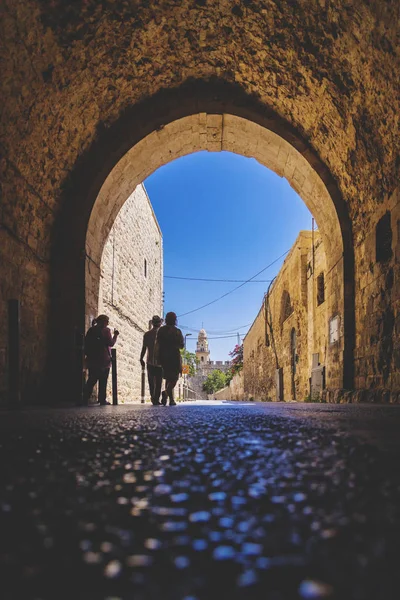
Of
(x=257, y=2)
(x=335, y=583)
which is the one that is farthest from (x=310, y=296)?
(x=335, y=583)

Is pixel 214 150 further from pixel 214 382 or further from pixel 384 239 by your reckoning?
pixel 214 382

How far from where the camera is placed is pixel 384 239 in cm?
607

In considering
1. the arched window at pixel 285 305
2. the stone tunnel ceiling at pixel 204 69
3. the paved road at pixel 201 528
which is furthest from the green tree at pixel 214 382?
the paved road at pixel 201 528

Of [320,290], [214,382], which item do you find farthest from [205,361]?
[320,290]

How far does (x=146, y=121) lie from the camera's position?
729 centimetres

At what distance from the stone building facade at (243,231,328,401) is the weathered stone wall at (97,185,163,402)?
457cm

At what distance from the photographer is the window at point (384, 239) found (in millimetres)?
5867

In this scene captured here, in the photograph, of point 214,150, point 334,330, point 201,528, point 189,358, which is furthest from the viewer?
point 189,358

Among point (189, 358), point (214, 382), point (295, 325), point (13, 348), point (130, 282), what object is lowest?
point (214, 382)

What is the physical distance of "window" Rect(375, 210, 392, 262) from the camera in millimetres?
5867

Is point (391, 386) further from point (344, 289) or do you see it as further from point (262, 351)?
point (262, 351)

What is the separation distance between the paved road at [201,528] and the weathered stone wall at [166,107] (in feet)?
15.5

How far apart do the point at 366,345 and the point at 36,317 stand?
15.9ft

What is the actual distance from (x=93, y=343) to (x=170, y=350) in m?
1.22
